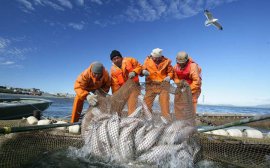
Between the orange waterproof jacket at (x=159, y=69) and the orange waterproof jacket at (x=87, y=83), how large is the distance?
4.20ft

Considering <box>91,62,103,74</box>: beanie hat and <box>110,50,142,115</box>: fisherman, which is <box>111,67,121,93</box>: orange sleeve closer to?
<box>110,50,142,115</box>: fisherman

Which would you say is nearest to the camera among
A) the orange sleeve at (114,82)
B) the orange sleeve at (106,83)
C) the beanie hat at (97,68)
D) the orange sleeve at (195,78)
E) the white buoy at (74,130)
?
the beanie hat at (97,68)

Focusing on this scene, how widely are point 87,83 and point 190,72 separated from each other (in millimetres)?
3110

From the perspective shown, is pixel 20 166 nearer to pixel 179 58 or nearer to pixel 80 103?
pixel 80 103

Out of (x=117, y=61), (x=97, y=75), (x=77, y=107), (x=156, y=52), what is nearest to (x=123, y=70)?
(x=117, y=61)

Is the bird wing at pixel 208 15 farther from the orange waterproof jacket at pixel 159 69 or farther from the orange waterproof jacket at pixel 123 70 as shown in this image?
the orange waterproof jacket at pixel 123 70

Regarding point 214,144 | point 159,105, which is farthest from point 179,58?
point 214,144

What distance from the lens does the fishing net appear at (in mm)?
4711

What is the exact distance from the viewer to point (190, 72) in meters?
7.88

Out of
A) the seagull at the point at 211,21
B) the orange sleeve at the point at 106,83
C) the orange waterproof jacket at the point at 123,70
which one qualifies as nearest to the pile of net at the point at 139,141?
the orange sleeve at the point at 106,83

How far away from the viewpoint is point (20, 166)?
4469mm

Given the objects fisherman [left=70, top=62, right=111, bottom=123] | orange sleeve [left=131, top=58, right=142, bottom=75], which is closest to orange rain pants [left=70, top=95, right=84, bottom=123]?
fisherman [left=70, top=62, right=111, bottom=123]

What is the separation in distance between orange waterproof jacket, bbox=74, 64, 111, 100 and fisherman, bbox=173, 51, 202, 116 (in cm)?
213

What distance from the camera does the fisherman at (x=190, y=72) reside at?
7.71m
